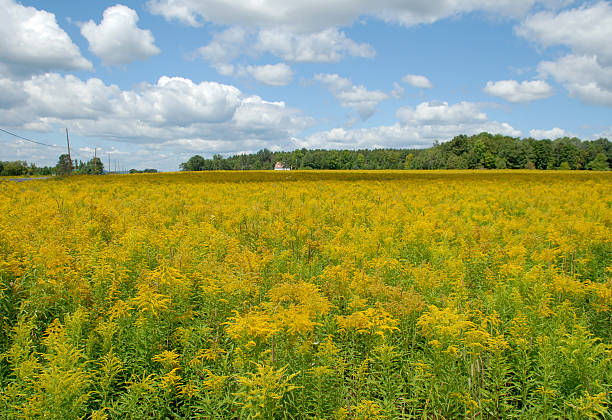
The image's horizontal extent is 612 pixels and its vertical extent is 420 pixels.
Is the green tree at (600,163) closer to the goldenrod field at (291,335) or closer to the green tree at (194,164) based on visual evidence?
the goldenrod field at (291,335)

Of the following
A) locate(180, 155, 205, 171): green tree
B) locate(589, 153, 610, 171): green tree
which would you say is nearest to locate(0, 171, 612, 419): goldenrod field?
locate(589, 153, 610, 171): green tree

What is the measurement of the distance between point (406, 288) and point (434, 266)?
1433 millimetres

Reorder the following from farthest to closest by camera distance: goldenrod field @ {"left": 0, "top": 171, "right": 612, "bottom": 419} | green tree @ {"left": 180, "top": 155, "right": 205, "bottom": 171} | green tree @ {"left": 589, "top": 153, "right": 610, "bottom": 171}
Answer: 1. green tree @ {"left": 180, "top": 155, "right": 205, "bottom": 171}
2. green tree @ {"left": 589, "top": 153, "right": 610, "bottom": 171}
3. goldenrod field @ {"left": 0, "top": 171, "right": 612, "bottom": 419}

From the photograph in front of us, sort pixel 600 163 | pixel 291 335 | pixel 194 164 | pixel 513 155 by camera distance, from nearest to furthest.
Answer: pixel 291 335 < pixel 600 163 < pixel 513 155 < pixel 194 164

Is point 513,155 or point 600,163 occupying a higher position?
point 513,155

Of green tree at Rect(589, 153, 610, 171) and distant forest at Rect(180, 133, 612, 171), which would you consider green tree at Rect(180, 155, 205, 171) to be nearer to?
distant forest at Rect(180, 133, 612, 171)

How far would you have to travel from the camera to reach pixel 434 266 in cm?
607

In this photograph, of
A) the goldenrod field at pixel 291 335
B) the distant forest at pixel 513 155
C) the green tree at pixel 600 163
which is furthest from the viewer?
the distant forest at pixel 513 155

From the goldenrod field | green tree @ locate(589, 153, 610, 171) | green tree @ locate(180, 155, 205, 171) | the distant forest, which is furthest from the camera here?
A: green tree @ locate(180, 155, 205, 171)

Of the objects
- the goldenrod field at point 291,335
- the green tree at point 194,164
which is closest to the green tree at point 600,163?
the goldenrod field at point 291,335

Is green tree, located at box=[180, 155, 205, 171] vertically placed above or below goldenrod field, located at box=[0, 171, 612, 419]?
above

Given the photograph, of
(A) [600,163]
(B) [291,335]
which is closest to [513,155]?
(A) [600,163]

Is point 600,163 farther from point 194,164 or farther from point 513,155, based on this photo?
point 194,164

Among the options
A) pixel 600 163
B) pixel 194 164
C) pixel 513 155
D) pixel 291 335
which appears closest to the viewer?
pixel 291 335
